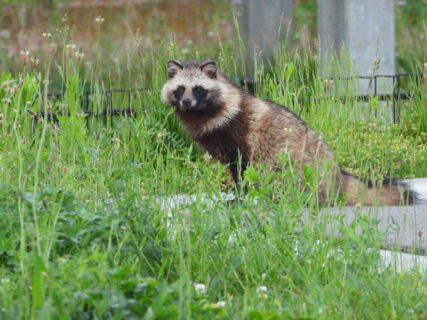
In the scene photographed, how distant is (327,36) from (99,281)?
6.98 meters

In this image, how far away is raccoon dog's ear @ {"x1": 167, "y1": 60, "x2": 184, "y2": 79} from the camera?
281 inches

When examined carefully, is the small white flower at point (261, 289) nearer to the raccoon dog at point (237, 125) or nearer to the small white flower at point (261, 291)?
the small white flower at point (261, 291)

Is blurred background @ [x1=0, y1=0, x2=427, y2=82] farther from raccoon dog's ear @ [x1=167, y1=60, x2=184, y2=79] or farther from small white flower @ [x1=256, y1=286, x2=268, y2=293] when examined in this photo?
small white flower @ [x1=256, y1=286, x2=268, y2=293]

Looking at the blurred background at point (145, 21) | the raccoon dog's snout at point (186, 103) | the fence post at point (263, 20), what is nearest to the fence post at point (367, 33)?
the fence post at point (263, 20)

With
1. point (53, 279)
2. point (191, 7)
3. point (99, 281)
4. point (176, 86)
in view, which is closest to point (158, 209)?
point (99, 281)

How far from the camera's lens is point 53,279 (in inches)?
124

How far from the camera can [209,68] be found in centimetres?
712

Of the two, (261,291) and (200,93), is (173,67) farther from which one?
(261,291)

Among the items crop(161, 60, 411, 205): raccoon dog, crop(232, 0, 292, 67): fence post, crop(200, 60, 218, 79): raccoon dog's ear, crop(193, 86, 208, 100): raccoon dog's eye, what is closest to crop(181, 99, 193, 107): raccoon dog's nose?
crop(161, 60, 411, 205): raccoon dog

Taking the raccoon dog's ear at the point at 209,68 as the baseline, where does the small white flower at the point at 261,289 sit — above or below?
below

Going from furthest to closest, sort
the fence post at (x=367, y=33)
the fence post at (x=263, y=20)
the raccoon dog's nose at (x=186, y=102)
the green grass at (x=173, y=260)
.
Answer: the fence post at (x=263, y=20)
the fence post at (x=367, y=33)
the raccoon dog's nose at (x=186, y=102)
the green grass at (x=173, y=260)

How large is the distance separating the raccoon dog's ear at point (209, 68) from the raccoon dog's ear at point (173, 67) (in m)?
0.17

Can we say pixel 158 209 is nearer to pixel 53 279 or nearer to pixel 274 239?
pixel 274 239

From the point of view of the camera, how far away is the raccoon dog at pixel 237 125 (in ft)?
21.0
